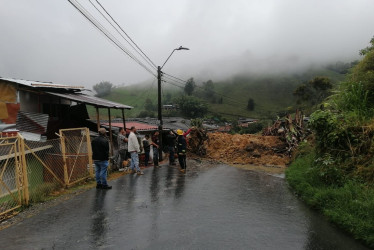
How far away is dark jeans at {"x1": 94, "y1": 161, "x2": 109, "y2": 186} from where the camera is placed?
9328 mm

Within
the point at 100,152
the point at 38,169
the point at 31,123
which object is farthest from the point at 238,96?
the point at 100,152

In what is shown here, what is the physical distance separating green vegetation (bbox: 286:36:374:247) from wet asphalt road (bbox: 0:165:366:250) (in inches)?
16.5

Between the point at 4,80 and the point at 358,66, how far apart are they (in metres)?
15.1

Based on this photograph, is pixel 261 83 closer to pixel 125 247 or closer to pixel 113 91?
pixel 113 91

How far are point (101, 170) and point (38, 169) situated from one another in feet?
8.45

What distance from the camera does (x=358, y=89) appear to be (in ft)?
34.6

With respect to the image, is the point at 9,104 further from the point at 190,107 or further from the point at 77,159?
the point at 190,107

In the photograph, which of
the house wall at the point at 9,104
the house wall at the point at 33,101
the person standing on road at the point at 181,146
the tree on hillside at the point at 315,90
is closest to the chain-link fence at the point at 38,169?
the house wall at the point at 9,104

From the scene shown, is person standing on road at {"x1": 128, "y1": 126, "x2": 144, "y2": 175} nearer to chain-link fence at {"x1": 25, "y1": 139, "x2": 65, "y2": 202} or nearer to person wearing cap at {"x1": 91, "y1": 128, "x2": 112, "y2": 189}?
person wearing cap at {"x1": 91, "y1": 128, "x2": 112, "y2": 189}

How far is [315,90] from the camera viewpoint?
176 ft

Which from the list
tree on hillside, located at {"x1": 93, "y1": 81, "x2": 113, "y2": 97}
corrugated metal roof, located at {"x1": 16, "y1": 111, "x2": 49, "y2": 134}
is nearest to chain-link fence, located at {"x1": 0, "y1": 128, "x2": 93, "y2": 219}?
corrugated metal roof, located at {"x1": 16, "y1": 111, "x2": 49, "y2": 134}

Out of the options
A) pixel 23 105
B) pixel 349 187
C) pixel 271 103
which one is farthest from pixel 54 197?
pixel 271 103

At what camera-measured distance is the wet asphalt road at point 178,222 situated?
5.55 m

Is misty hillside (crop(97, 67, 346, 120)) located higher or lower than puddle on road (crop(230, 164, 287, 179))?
higher
